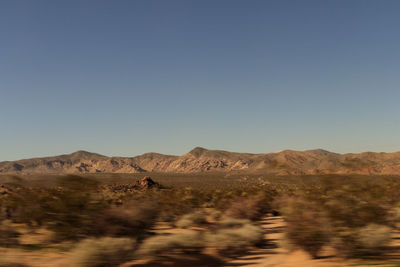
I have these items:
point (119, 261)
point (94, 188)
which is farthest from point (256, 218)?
point (119, 261)

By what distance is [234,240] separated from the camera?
1190 cm

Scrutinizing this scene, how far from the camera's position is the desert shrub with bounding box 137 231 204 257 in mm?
10133

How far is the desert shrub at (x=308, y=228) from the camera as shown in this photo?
1015 centimetres

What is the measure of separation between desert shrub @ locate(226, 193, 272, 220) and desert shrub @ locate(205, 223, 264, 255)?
6.34m

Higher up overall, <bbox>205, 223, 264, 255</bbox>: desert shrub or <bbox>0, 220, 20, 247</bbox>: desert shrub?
<bbox>0, 220, 20, 247</bbox>: desert shrub

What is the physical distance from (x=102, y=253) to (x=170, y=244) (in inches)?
101

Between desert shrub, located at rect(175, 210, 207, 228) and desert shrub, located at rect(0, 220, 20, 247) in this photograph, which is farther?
desert shrub, located at rect(175, 210, 207, 228)

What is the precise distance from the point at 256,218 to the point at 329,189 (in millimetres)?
8297

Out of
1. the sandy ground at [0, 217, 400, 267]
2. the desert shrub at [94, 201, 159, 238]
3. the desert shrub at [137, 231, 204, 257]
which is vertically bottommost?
the sandy ground at [0, 217, 400, 267]

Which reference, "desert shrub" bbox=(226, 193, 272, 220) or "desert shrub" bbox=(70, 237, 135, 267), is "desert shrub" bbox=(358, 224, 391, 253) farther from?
"desert shrub" bbox=(226, 193, 272, 220)

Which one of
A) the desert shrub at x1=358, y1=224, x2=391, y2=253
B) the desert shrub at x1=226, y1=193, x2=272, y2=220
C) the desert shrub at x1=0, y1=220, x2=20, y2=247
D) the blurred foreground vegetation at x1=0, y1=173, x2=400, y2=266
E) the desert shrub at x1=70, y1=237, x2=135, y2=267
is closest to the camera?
the desert shrub at x1=70, y1=237, x2=135, y2=267

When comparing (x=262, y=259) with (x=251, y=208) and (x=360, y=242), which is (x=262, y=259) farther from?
(x=251, y=208)

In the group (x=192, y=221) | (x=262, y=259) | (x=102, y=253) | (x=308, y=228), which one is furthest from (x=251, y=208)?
(x=102, y=253)

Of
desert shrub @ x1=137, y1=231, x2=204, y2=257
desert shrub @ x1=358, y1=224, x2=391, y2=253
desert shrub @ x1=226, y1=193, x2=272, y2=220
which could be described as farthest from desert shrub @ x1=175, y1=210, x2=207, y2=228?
desert shrub @ x1=358, y1=224, x2=391, y2=253
